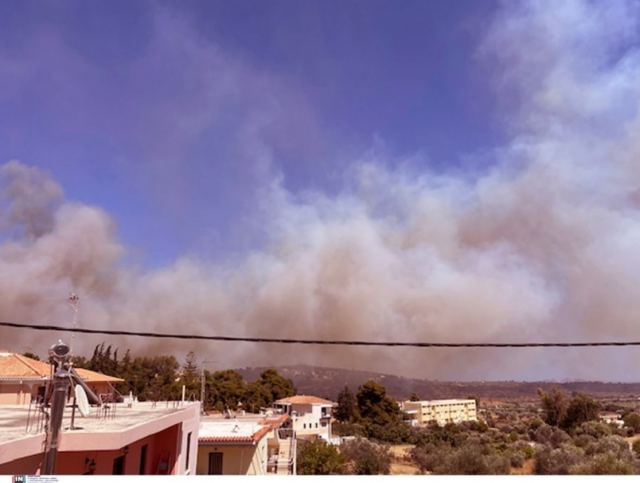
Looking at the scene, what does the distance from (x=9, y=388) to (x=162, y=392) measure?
15.0 m

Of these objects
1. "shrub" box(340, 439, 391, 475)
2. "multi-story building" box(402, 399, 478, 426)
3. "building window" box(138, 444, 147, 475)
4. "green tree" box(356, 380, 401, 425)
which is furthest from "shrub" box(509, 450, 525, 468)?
"multi-story building" box(402, 399, 478, 426)

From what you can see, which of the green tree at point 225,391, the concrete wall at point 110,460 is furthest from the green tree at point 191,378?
the concrete wall at point 110,460

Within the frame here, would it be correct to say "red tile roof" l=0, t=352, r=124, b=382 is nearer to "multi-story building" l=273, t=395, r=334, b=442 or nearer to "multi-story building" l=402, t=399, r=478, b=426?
"multi-story building" l=273, t=395, r=334, b=442

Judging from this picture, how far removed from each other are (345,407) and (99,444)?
38.6 m

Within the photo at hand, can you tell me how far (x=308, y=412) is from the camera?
38.2 meters

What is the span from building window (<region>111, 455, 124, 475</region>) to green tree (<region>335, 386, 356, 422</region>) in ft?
115

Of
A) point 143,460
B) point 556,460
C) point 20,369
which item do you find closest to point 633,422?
point 556,460

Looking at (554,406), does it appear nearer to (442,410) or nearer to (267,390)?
(442,410)

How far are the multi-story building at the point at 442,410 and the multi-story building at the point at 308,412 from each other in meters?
11.7

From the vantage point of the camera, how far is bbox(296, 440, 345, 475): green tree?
63.8 ft

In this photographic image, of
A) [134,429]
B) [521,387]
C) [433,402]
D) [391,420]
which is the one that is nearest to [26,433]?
[134,429]

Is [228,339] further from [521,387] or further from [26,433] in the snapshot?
[521,387]

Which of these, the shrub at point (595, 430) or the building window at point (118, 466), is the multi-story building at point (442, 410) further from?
the building window at point (118, 466)

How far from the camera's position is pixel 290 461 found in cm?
1828
